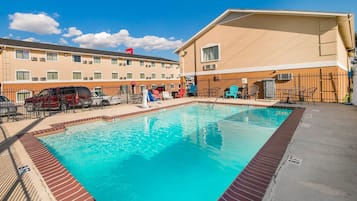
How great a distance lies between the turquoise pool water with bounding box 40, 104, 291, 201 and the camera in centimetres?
356

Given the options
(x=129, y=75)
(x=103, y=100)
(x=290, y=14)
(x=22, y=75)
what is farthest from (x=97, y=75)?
(x=290, y=14)

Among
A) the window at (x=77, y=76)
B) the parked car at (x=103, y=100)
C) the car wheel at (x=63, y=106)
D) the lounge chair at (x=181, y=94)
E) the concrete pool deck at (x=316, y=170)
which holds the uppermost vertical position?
the window at (x=77, y=76)

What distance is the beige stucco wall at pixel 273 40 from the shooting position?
11516mm

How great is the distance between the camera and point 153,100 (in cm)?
1455

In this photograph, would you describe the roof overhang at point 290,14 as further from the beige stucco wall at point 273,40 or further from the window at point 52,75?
the window at point 52,75

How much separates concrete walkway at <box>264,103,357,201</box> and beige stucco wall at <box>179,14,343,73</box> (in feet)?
29.9

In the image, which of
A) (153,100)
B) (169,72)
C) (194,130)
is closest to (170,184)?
(194,130)

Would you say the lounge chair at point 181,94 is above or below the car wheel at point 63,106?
above

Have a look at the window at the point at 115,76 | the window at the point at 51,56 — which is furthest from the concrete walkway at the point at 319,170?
the window at the point at 115,76

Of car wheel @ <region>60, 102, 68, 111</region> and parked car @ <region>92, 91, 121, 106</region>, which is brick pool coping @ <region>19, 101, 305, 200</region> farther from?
parked car @ <region>92, 91, 121, 106</region>

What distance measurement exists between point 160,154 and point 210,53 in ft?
46.8

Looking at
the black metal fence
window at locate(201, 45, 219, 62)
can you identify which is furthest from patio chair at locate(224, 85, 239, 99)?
window at locate(201, 45, 219, 62)

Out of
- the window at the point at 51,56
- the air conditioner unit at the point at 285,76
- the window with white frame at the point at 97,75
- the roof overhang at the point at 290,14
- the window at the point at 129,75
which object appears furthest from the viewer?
the window at the point at 129,75

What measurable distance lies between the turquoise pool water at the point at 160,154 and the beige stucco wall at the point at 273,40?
6760 millimetres
